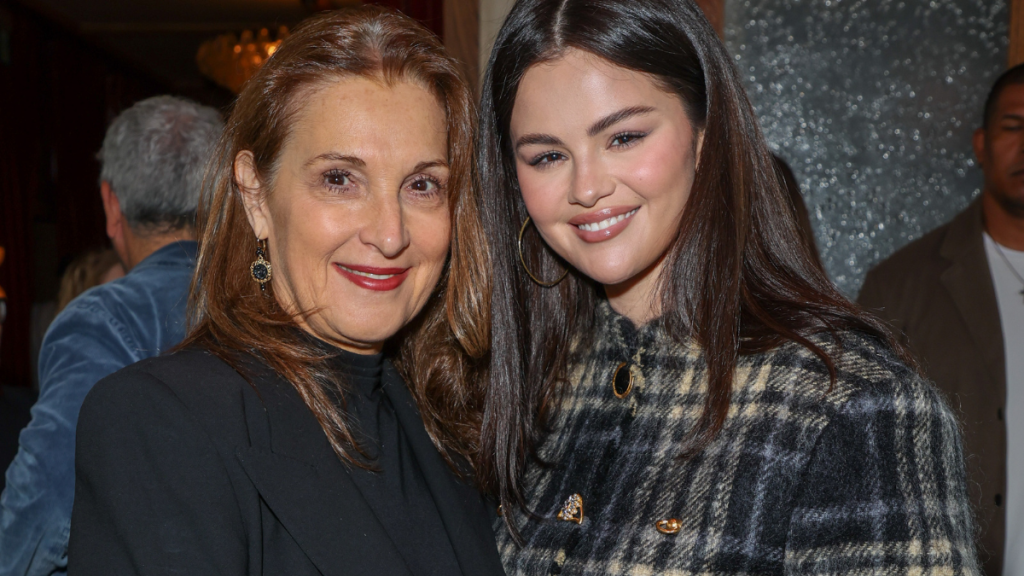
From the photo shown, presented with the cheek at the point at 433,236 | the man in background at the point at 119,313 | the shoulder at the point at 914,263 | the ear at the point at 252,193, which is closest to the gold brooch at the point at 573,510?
the cheek at the point at 433,236

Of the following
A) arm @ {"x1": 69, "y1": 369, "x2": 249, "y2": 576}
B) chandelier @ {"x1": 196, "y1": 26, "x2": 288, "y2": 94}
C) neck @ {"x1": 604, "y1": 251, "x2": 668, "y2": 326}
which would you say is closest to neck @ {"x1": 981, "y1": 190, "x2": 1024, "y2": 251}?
neck @ {"x1": 604, "y1": 251, "x2": 668, "y2": 326}

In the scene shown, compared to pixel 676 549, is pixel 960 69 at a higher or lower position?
higher

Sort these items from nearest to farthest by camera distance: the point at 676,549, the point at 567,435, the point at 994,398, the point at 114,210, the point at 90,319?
Result: the point at 676,549 < the point at 567,435 < the point at 90,319 < the point at 114,210 < the point at 994,398

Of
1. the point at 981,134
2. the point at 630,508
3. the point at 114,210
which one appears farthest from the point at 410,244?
the point at 981,134

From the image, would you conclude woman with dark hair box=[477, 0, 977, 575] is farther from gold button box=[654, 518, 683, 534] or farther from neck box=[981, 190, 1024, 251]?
neck box=[981, 190, 1024, 251]

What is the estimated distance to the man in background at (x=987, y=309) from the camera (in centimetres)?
271

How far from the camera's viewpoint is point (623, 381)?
5.17ft

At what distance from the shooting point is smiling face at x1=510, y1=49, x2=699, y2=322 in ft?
4.76

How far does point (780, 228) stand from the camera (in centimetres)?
150

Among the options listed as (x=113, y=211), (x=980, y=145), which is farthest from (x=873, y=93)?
(x=113, y=211)

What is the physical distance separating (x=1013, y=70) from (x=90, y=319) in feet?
9.76

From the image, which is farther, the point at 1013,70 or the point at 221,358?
the point at 1013,70

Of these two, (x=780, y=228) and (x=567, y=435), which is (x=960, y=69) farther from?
(x=567, y=435)

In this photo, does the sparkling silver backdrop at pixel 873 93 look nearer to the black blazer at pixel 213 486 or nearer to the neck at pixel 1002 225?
the neck at pixel 1002 225
